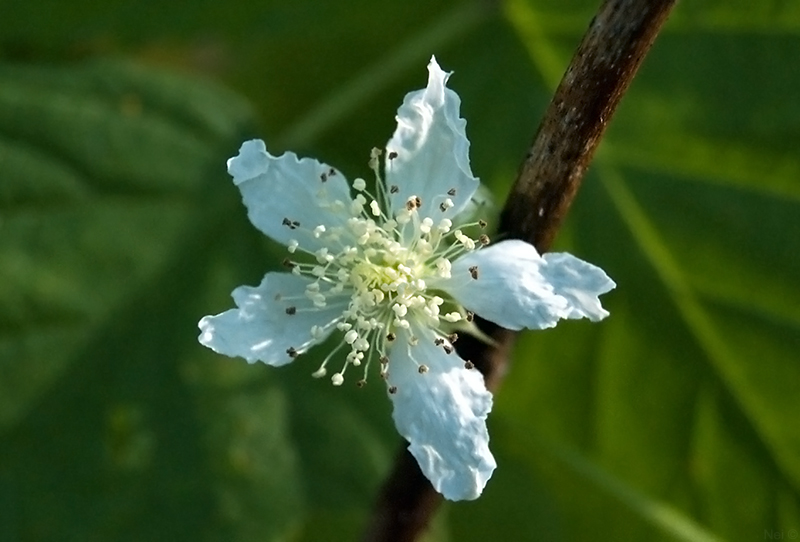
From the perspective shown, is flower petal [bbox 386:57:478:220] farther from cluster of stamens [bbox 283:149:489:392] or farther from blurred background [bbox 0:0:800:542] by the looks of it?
blurred background [bbox 0:0:800:542]

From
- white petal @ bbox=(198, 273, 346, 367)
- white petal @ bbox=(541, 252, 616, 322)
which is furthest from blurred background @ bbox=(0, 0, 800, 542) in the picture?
white petal @ bbox=(541, 252, 616, 322)

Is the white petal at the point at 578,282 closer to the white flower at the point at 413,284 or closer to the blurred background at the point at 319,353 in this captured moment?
the white flower at the point at 413,284

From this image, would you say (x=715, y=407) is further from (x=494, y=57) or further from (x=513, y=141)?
(x=494, y=57)

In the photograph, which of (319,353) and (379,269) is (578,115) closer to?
(379,269)

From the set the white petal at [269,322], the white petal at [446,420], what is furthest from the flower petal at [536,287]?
the white petal at [269,322]

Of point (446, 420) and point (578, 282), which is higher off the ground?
point (578, 282)

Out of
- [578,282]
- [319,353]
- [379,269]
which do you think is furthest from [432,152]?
[319,353]

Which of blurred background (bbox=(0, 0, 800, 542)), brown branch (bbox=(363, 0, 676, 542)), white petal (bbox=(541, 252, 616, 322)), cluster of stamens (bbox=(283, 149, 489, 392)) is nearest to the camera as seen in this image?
brown branch (bbox=(363, 0, 676, 542))
